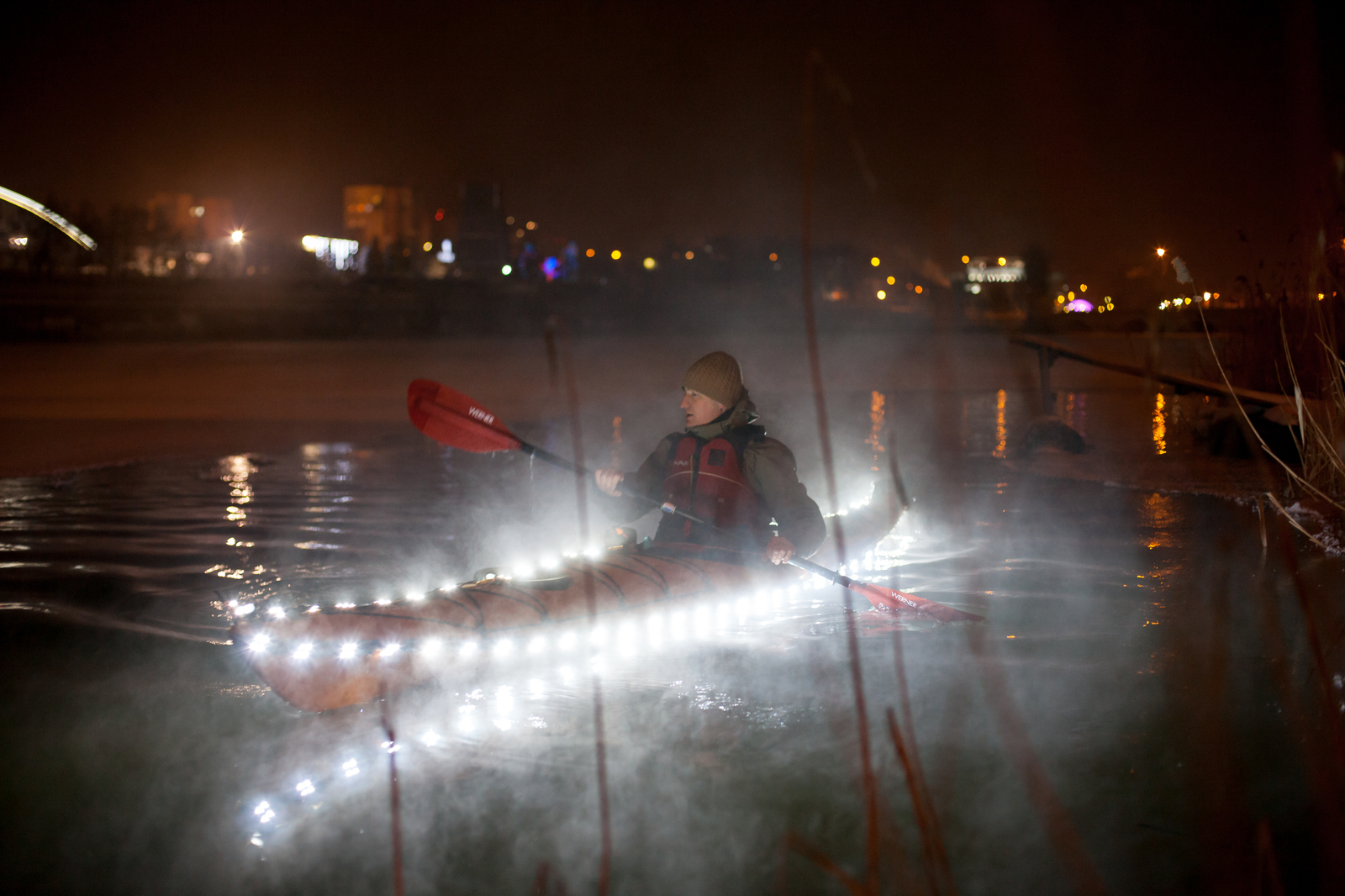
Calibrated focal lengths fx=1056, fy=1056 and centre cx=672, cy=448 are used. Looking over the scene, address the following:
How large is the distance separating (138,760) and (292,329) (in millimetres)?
35415

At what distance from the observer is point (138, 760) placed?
147 inches

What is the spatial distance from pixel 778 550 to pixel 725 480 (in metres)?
0.48

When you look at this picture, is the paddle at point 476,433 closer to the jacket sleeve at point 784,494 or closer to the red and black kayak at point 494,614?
the red and black kayak at point 494,614

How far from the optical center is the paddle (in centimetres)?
538

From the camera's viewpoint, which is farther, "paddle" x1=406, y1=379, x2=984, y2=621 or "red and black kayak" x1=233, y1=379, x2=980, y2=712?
"paddle" x1=406, y1=379, x2=984, y2=621

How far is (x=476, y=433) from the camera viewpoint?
5613 millimetres

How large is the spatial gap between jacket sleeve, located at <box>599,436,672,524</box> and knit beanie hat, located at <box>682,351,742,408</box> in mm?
351

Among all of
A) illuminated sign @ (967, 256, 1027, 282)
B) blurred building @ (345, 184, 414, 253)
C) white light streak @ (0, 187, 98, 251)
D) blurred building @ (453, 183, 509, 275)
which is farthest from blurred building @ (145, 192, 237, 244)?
white light streak @ (0, 187, 98, 251)

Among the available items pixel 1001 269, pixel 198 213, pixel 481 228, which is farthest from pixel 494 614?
pixel 198 213

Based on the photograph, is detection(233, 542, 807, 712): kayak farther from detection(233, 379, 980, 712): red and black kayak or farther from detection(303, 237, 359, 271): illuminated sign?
detection(303, 237, 359, 271): illuminated sign

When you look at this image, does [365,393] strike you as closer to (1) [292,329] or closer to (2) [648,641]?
(2) [648,641]

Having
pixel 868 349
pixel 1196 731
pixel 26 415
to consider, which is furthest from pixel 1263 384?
pixel 868 349

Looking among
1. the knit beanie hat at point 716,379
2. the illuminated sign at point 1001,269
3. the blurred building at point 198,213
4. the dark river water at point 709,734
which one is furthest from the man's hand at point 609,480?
the blurred building at point 198,213

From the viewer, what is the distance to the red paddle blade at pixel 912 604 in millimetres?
5348
